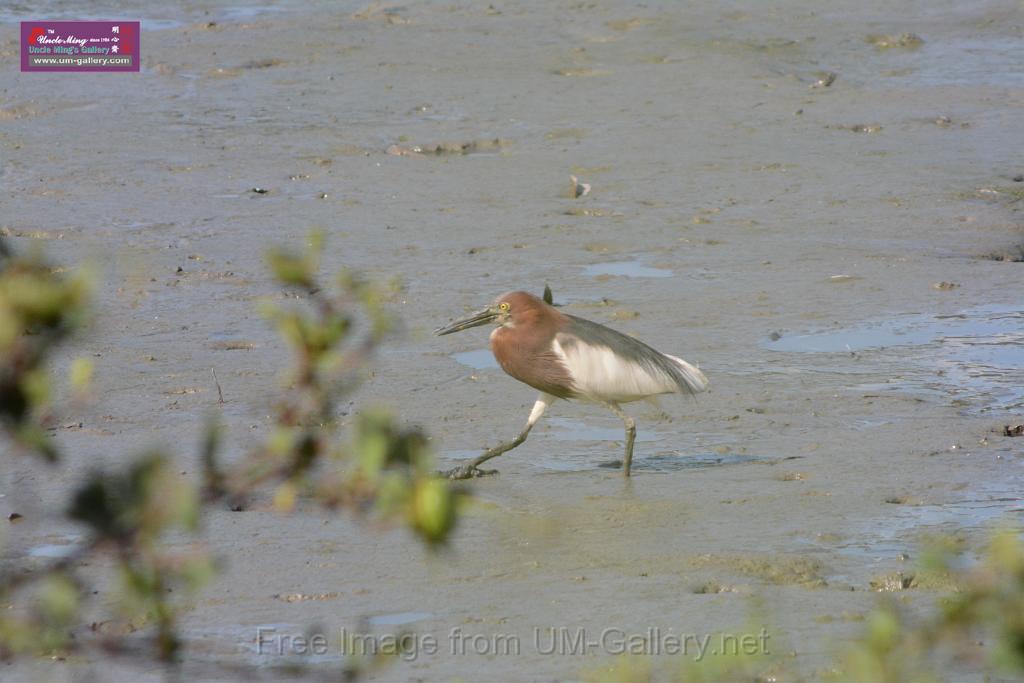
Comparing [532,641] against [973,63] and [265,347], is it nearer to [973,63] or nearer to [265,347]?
[265,347]

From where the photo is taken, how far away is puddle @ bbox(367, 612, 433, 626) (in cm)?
497

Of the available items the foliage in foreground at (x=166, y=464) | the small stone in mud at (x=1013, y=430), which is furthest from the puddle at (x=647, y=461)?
the foliage in foreground at (x=166, y=464)

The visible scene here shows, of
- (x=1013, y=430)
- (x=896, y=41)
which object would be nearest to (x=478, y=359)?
(x=1013, y=430)

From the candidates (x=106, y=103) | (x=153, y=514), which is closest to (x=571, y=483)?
(x=153, y=514)

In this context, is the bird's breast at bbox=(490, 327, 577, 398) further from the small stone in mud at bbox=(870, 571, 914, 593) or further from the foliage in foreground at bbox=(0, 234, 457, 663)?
the foliage in foreground at bbox=(0, 234, 457, 663)

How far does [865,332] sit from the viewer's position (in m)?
8.46

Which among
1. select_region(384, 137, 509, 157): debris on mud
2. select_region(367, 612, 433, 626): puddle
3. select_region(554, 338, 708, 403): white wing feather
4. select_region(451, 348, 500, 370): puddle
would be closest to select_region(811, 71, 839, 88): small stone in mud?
select_region(384, 137, 509, 157): debris on mud

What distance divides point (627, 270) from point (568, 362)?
3262 mm

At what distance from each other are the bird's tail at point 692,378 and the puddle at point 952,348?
1173 millimetres

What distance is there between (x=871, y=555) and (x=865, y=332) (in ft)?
10.4

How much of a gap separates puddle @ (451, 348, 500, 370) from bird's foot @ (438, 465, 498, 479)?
4.92ft

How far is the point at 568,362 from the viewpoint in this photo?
6.45 m

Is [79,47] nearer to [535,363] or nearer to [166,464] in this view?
[535,363]

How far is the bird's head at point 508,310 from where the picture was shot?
6.64m
